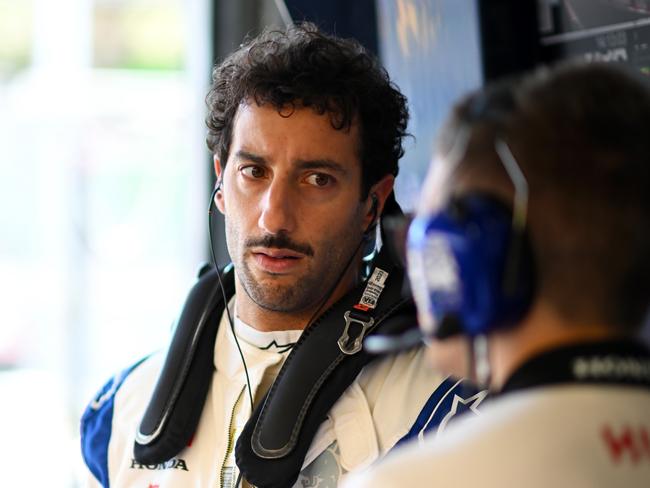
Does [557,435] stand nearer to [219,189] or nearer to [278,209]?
[278,209]

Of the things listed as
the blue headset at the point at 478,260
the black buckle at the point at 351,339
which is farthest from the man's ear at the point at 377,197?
the blue headset at the point at 478,260

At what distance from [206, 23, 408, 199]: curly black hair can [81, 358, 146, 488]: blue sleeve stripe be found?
53cm

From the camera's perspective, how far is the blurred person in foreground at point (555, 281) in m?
0.85

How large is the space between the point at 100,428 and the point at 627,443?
1373 millimetres

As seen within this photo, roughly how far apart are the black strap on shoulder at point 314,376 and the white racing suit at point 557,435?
2.63 ft

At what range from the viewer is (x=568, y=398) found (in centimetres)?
87

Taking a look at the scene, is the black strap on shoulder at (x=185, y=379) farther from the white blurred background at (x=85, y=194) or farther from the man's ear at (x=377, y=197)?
the white blurred background at (x=85, y=194)

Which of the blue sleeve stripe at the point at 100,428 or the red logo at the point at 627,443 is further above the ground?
the red logo at the point at 627,443

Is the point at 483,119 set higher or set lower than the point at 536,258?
higher

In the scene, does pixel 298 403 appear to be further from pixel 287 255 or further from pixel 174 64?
pixel 174 64

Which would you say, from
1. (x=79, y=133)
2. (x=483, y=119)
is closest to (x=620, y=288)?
(x=483, y=119)

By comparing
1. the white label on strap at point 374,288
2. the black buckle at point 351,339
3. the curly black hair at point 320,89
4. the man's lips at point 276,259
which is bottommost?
the black buckle at point 351,339

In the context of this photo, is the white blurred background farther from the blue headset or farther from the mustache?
the blue headset

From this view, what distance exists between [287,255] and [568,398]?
1034 mm
